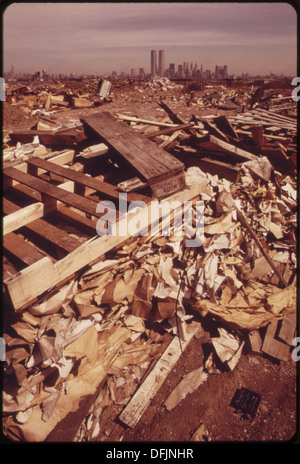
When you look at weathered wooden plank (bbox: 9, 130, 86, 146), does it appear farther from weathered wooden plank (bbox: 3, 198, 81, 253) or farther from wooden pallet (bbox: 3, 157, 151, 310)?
weathered wooden plank (bbox: 3, 198, 81, 253)

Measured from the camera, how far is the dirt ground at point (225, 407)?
2.28 metres

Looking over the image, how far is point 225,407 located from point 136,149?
282 cm

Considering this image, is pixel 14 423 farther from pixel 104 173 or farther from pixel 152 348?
pixel 104 173

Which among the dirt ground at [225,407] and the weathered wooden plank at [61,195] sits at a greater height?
the weathered wooden plank at [61,195]

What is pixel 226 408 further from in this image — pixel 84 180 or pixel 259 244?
pixel 84 180

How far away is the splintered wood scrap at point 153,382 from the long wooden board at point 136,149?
67.2 inches

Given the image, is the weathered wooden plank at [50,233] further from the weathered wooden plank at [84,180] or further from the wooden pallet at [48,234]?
the weathered wooden plank at [84,180]

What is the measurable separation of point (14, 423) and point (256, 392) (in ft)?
6.90

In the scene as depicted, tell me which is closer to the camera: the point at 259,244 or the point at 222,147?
the point at 259,244

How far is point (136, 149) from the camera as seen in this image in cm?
325

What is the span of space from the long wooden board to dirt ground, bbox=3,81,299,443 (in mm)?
1872

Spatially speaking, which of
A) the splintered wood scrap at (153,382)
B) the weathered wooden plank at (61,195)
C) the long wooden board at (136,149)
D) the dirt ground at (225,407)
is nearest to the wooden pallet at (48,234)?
the weathered wooden plank at (61,195)

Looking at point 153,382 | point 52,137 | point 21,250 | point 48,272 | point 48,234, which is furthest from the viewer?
point 52,137

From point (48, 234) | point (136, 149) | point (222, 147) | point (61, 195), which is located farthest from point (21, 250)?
point (222, 147)
